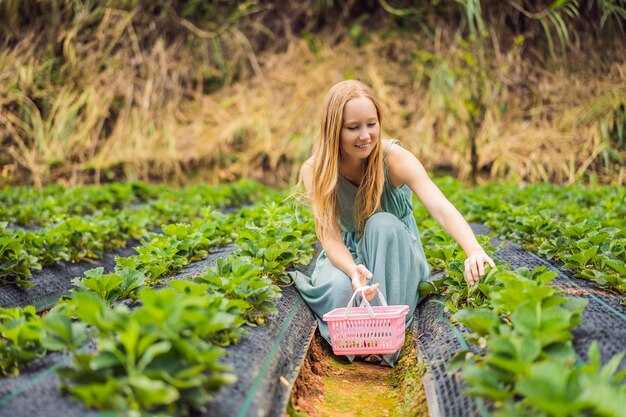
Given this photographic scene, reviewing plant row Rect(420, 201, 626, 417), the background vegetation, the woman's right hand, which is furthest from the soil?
the background vegetation

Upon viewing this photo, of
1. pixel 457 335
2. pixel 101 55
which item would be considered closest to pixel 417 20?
pixel 101 55

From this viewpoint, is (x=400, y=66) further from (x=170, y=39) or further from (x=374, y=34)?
(x=170, y=39)

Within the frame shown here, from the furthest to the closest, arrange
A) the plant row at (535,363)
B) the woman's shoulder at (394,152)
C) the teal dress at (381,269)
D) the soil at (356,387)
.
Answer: the woman's shoulder at (394,152), the teal dress at (381,269), the soil at (356,387), the plant row at (535,363)

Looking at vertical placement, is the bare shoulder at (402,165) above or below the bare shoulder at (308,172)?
above

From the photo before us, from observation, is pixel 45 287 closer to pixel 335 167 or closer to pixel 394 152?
pixel 335 167

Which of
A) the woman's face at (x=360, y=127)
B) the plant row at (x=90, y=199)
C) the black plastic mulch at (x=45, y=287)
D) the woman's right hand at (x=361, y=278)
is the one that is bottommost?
the plant row at (x=90, y=199)

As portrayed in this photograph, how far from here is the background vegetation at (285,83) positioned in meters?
8.38

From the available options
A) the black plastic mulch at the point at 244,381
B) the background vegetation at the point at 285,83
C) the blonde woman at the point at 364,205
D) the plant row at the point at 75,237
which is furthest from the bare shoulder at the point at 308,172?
the background vegetation at the point at 285,83

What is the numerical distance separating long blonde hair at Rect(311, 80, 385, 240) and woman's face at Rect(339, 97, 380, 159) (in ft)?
0.09

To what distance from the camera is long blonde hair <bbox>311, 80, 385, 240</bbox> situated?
2.51m

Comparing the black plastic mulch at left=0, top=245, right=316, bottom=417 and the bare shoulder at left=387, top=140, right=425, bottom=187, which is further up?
the bare shoulder at left=387, top=140, right=425, bottom=187

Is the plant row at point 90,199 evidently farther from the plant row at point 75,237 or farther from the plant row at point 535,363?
the plant row at point 535,363

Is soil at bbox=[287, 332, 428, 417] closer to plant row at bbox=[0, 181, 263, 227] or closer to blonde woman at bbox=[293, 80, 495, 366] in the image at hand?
blonde woman at bbox=[293, 80, 495, 366]

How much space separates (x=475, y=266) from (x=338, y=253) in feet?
2.39
